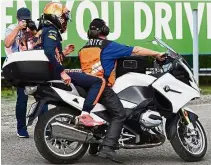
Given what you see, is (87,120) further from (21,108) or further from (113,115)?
(21,108)

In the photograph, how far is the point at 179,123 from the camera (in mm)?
8016

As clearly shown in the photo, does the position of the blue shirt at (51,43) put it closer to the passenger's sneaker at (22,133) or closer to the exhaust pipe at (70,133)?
the exhaust pipe at (70,133)

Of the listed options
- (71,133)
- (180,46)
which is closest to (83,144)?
(71,133)

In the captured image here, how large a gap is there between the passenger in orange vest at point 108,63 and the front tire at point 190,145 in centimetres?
73

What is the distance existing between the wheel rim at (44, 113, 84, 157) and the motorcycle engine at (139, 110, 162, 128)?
2.38 feet

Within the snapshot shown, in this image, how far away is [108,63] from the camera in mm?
7691

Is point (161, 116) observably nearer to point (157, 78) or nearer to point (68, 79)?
point (157, 78)

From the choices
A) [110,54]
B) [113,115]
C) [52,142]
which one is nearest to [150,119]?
[113,115]

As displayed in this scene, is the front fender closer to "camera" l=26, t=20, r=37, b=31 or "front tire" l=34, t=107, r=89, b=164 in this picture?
"front tire" l=34, t=107, r=89, b=164

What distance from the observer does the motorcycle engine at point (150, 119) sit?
771 cm

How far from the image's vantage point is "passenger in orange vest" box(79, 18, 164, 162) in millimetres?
7523

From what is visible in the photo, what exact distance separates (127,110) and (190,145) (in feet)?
2.84

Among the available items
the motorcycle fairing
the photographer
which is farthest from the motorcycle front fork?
the photographer

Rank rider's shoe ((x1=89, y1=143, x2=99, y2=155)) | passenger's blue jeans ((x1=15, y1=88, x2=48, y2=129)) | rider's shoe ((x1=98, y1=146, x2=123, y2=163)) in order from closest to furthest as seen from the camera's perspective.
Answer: rider's shoe ((x1=98, y1=146, x2=123, y2=163)) < rider's shoe ((x1=89, y1=143, x2=99, y2=155)) < passenger's blue jeans ((x1=15, y1=88, x2=48, y2=129))
